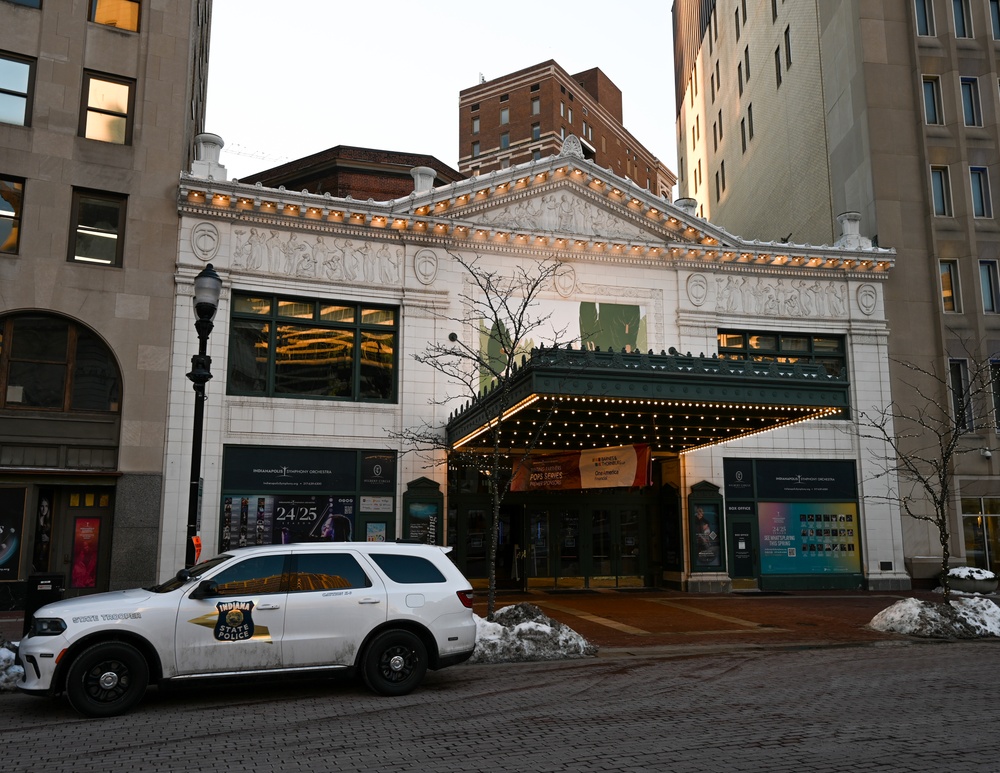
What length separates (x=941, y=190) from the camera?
2792cm

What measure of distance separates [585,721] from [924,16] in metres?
29.5

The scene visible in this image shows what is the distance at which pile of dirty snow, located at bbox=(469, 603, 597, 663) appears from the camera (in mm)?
12984

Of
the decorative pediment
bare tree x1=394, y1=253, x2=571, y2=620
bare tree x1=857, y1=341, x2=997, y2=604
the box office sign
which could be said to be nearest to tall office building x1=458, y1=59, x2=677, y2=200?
the decorative pediment

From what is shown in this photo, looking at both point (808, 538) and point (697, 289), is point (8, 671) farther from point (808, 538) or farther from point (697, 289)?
point (808, 538)

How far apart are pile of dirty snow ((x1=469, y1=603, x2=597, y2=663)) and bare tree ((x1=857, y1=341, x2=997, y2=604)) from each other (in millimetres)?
15421

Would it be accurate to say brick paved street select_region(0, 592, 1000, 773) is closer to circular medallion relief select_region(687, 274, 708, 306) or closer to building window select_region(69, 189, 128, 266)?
building window select_region(69, 189, 128, 266)

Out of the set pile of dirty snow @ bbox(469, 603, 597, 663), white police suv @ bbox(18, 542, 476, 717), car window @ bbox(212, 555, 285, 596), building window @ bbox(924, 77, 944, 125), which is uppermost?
building window @ bbox(924, 77, 944, 125)

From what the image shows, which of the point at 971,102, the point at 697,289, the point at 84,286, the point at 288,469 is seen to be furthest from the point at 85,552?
the point at 971,102

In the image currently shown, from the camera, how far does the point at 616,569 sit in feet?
81.0

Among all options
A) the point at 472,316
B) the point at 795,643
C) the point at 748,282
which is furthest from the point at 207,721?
the point at 748,282

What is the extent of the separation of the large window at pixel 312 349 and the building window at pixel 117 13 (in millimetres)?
7744

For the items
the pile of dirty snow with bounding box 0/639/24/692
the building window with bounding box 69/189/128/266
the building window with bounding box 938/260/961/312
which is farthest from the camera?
the building window with bounding box 938/260/961/312

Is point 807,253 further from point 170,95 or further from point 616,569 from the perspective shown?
point 170,95

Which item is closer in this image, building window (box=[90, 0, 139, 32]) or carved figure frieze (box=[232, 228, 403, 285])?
building window (box=[90, 0, 139, 32])
